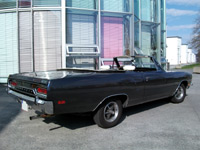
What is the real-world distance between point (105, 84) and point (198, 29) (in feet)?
104

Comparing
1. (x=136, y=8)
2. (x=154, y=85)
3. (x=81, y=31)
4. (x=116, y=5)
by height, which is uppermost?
(x=136, y=8)

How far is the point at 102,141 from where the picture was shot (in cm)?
333

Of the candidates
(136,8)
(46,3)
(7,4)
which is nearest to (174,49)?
(136,8)

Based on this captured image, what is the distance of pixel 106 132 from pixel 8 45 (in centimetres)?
784

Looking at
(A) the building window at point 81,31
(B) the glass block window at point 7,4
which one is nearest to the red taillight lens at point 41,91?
(A) the building window at point 81,31

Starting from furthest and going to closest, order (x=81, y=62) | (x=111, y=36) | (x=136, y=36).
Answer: (x=136, y=36), (x=111, y=36), (x=81, y=62)

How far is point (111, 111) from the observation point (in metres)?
4.06

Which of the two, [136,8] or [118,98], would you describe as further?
[136,8]

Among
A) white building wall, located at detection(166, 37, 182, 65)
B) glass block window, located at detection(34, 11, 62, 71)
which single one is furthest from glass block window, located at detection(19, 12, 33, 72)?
white building wall, located at detection(166, 37, 182, 65)

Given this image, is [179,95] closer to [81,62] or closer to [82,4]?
[81,62]

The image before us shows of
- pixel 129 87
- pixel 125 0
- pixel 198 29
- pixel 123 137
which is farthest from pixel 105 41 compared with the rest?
pixel 198 29

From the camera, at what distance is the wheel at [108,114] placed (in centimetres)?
380

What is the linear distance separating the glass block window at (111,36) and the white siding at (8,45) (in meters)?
4.31

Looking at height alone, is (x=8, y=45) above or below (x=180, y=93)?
above
